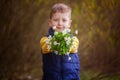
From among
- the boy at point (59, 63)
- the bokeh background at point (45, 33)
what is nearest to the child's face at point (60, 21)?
the boy at point (59, 63)

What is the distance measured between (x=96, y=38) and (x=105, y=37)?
0.10 metres

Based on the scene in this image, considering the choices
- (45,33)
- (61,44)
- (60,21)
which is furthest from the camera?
(45,33)

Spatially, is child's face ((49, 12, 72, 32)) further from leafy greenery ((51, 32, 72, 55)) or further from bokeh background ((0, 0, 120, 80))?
bokeh background ((0, 0, 120, 80))

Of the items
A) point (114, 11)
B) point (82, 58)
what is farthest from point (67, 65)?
point (114, 11)

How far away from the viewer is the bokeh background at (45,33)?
3.58m

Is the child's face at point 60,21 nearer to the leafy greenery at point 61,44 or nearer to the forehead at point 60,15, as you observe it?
the forehead at point 60,15

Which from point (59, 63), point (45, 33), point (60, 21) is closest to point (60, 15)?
point (60, 21)

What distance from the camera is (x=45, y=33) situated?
3.64 meters

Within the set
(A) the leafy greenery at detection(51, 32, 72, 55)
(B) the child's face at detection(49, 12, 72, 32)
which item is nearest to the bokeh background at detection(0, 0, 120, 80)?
(B) the child's face at detection(49, 12, 72, 32)

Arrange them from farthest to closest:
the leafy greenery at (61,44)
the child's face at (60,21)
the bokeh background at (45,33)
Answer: the bokeh background at (45,33), the child's face at (60,21), the leafy greenery at (61,44)

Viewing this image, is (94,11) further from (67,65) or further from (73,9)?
(67,65)

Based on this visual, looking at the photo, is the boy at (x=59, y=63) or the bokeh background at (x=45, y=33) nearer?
the boy at (x=59, y=63)

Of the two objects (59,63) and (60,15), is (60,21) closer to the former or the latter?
(60,15)

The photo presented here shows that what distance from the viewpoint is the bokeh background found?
3584 mm
